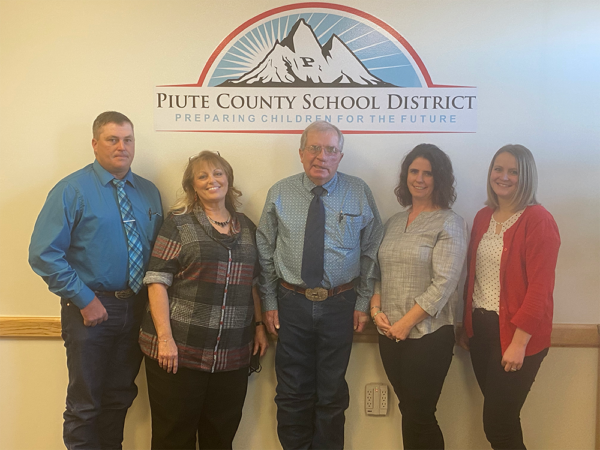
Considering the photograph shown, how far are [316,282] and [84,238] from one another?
1038mm

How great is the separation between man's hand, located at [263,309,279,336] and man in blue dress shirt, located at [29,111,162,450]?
0.60 meters

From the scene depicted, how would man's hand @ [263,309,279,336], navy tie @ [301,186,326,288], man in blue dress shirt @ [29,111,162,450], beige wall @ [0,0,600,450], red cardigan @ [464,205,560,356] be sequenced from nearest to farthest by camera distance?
red cardigan @ [464,205,560,356] < man in blue dress shirt @ [29,111,162,450] < navy tie @ [301,186,326,288] < man's hand @ [263,309,279,336] < beige wall @ [0,0,600,450]

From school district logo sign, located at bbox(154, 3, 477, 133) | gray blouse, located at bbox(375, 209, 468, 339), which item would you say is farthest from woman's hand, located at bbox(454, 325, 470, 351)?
school district logo sign, located at bbox(154, 3, 477, 133)

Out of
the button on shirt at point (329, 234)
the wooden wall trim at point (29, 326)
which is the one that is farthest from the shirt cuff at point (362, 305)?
the wooden wall trim at point (29, 326)

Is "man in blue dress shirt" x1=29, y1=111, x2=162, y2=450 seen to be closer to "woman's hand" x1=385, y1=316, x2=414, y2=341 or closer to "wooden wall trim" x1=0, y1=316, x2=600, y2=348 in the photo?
"wooden wall trim" x1=0, y1=316, x2=600, y2=348

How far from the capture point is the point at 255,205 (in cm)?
216

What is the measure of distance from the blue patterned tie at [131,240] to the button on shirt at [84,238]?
0.02 m

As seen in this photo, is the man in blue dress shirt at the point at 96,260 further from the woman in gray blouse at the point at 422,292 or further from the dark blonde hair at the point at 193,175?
the woman in gray blouse at the point at 422,292

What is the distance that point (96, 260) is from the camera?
1.79 metres

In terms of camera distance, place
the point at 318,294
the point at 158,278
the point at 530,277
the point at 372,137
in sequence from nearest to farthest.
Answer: the point at 530,277 < the point at 158,278 < the point at 318,294 < the point at 372,137

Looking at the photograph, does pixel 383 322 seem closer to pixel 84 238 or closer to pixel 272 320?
pixel 272 320

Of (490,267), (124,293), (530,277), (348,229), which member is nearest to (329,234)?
(348,229)

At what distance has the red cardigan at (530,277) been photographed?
163 cm

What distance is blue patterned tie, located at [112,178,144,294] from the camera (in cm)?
182
